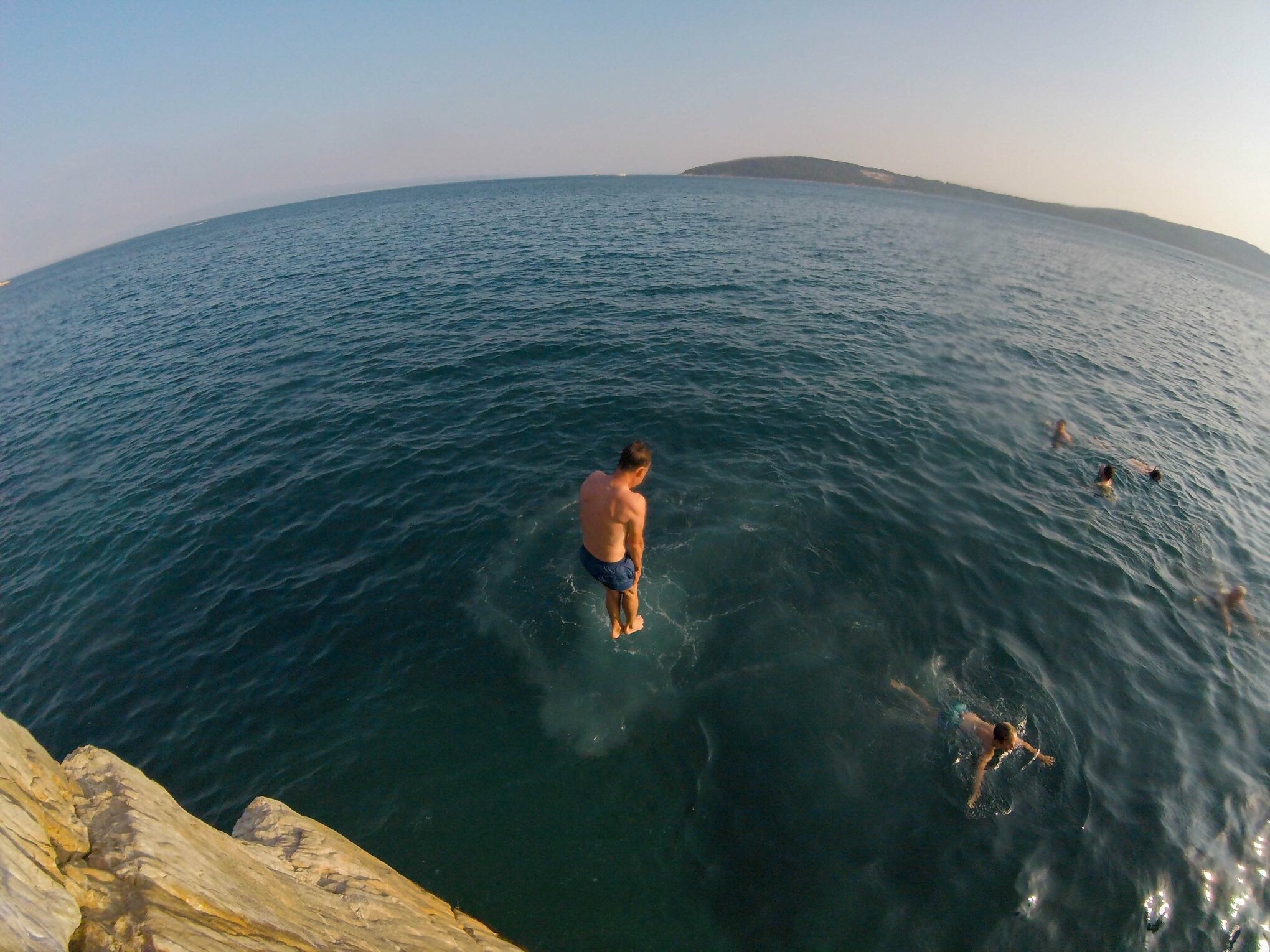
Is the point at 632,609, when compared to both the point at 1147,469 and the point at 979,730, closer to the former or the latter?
the point at 979,730

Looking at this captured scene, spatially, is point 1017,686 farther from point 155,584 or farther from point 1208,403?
point 1208,403

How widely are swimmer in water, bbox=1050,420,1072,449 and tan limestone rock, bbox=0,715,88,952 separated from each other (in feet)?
86.2

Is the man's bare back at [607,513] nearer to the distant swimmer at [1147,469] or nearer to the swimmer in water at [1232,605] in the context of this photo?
the swimmer in water at [1232,605]

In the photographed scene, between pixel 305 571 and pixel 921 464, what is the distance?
65.1 ft

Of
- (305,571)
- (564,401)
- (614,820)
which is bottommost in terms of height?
(614,820)

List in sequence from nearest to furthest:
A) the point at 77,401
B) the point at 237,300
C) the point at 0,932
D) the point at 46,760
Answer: the point at 0,932
the point at 46,760
the point at 77,401
the point at 237,300

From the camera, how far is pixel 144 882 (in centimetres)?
376

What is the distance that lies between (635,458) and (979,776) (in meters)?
8.59

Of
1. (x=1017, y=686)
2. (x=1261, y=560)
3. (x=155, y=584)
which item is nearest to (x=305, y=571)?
(x=155, y=584)

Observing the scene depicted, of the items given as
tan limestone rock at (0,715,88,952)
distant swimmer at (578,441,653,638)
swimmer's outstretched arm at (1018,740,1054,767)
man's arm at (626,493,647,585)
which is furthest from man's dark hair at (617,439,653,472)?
swimmer's outstretched arm at (1018,740,1054,767)

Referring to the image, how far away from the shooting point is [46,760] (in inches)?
179

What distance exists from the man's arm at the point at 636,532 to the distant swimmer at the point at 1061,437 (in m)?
19.9

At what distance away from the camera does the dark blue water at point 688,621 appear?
807cm

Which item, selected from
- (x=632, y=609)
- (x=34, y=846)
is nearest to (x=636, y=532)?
(x=632, y=609)
